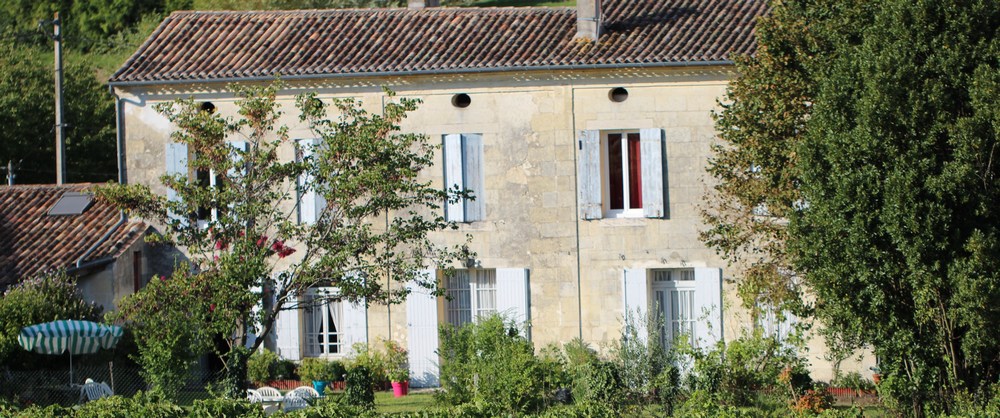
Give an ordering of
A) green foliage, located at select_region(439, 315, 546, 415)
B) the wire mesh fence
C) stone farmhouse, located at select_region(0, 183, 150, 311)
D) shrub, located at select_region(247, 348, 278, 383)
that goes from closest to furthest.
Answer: green foliage, located at select_region(439, 315, 546, 415) → the wire mesh fence → stone farmhouse, located at select_region(0, 183, 150, 311) → shrub, located at select_region(247, 348, 278, 383)

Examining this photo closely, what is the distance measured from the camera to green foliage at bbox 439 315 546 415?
15086 mm

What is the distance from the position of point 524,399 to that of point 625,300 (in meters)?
4.53

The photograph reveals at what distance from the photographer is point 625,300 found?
63.4 ft

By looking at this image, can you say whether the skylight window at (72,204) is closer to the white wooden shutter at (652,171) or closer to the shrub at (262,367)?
the shrub at (262,367)

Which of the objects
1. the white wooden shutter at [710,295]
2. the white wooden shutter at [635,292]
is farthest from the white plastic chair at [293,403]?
the white wooden shutter at [710,295]

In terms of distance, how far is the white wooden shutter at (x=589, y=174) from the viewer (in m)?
19.4

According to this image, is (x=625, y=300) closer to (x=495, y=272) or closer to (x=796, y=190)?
(x=495, y=272)

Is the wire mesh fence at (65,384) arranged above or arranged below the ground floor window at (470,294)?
below

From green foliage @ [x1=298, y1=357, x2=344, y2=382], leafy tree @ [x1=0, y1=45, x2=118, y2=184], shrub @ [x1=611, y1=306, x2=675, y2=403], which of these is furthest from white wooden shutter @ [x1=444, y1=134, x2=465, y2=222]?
leafy tree @ [x1=0, y1=45, x2=118, y2=184]

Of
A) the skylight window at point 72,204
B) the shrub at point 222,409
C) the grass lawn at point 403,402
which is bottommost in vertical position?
the grass lawn at point 403,402

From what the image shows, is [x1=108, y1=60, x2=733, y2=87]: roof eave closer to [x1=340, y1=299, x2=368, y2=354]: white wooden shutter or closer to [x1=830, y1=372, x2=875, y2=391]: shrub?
[x1=340, y1=299, x2=368, y2=354]: white wooden shutter

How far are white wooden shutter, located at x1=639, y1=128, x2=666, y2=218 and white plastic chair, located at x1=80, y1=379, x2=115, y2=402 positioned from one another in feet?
27.4

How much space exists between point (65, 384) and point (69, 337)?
1219mm

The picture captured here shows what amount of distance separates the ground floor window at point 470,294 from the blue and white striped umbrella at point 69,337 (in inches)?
210
